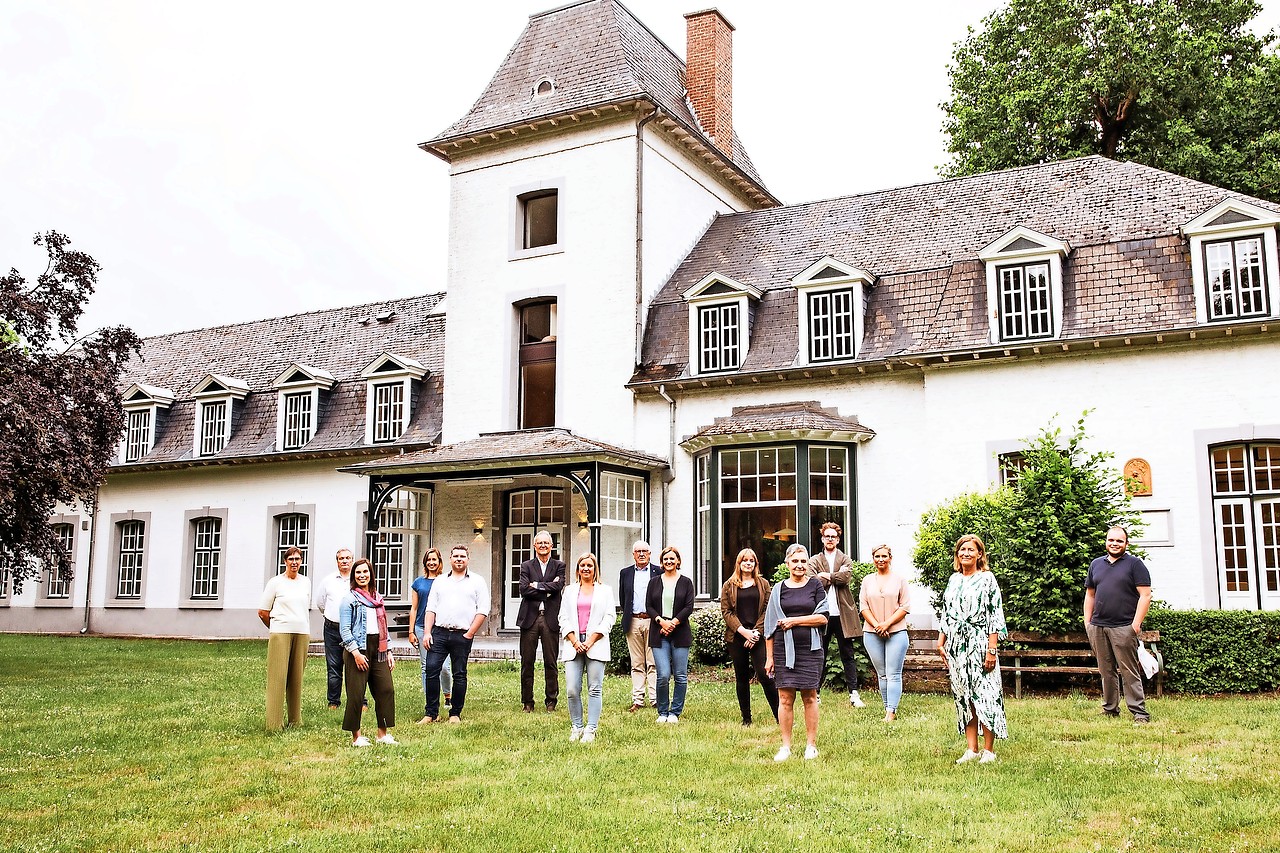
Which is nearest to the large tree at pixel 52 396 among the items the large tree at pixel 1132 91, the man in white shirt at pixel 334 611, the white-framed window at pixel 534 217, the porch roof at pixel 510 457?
the porch roof at pixel 510 457

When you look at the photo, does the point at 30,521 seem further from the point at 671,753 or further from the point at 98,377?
the point at 671,753

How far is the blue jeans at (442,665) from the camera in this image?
11.5m

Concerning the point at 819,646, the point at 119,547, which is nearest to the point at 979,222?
the point at 819,646

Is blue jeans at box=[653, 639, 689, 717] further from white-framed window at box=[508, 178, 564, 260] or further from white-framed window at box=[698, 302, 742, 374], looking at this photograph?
white-framed window at box=[508, 178, 564, 260]

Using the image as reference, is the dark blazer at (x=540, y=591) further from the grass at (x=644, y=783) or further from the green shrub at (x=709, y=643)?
the green shrub at (x=709, y=643)

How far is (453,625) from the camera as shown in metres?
11.7

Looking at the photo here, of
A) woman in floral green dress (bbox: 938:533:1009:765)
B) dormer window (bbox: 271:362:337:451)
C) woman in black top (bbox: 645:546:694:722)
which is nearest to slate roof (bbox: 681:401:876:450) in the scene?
woman in black top (bbox: 645:546:694:722)

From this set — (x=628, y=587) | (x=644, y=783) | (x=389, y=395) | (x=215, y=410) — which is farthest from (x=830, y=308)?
(x=215, y=410)

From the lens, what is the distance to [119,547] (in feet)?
92.7

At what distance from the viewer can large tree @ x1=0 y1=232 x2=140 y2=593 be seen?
1609cm

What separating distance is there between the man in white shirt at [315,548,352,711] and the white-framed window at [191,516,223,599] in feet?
48.8

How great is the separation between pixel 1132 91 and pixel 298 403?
66.5 ft

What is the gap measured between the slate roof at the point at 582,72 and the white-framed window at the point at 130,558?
41.8 feet

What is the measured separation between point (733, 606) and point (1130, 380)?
9315 mm
